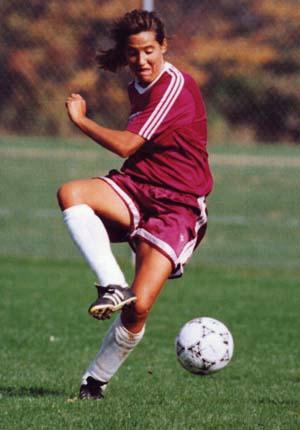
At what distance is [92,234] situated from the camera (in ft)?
18.3

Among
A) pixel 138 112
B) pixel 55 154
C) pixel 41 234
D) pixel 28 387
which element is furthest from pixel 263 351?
pixel 55 154

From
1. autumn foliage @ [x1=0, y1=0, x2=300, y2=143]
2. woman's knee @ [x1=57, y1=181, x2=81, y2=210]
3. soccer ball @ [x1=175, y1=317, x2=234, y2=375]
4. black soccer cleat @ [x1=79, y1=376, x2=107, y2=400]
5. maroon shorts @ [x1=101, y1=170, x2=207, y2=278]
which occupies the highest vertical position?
woman's knee @ [x1=57, y1=181, x2=81, y2=210]

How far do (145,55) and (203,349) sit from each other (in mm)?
1438

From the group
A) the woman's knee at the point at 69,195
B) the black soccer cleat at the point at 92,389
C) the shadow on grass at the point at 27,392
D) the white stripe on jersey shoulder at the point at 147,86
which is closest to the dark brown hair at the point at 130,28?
the white stripe on jersey shoulder at the point at 147,86

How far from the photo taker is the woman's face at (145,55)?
5.70 meters

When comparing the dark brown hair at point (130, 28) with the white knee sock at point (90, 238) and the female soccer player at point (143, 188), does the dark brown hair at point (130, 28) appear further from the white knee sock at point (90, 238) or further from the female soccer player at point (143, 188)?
the white knee sock at point (90, 238)

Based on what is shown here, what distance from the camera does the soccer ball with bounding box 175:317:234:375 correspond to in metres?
5.86

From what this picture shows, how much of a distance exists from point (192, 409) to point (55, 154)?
16664 mm

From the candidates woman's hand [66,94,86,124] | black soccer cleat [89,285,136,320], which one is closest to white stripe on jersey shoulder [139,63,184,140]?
woman's hand [66,94,86,124]

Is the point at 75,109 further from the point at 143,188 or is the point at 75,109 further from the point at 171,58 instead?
the point at 171,58

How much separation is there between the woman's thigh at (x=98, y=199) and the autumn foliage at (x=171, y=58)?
27.5 feet

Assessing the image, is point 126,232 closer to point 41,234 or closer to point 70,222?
point 70,222

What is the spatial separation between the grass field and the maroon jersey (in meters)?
1.07

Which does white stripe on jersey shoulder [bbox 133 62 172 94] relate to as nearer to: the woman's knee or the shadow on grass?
the woman's knee
